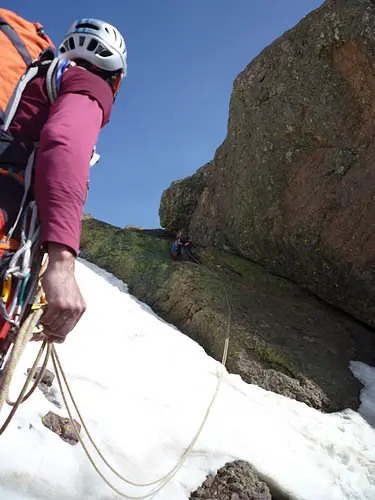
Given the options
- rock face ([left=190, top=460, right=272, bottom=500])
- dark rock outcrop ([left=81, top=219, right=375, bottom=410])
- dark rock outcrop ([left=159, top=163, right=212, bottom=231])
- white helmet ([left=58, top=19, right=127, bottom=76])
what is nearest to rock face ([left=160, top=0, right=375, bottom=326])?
dark rock outcrop ([left=81, top=219, right=375, bottom=410])

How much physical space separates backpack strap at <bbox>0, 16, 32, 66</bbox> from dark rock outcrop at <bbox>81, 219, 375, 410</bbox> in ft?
18.6

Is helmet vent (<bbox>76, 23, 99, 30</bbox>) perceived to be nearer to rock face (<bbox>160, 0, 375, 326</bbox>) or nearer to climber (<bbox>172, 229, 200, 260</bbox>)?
rock face (<bbox>160, 0, 375, 326</bbox>)

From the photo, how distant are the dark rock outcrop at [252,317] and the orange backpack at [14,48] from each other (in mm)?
5644

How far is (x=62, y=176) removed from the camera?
69.2 inches

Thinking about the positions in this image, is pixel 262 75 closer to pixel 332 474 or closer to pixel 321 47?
pixel 321 47

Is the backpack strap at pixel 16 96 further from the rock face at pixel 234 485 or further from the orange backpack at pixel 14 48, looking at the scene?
the rock face at pixel 234 485

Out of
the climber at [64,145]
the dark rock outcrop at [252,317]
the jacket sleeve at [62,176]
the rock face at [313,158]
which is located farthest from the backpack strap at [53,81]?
the rock face at [313,158]

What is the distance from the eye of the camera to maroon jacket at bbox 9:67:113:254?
1.74 metres

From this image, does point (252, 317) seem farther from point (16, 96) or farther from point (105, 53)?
point (16, 96)

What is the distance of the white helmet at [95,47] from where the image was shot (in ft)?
7.23

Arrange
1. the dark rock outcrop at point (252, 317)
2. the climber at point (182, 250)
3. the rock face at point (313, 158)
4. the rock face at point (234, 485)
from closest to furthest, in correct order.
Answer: the rock face at point (234, 485) → the dark rock outcrop at point (252, 317) → the rock face at point (313, 158) → the climber at point (182, 250)

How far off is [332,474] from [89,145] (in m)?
4.62

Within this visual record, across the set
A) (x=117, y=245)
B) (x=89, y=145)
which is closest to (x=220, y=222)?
(x=117, y=245)

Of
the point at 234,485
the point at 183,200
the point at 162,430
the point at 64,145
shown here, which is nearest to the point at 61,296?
the point at 64,145
